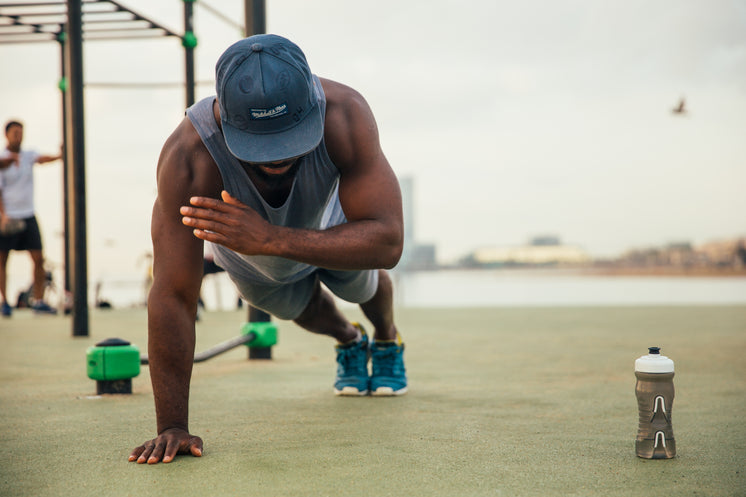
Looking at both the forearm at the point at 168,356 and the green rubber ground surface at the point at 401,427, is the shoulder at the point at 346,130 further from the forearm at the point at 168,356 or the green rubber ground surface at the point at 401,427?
the green rubber ground surface at the point at 401,427

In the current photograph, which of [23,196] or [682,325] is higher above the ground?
[23,196]

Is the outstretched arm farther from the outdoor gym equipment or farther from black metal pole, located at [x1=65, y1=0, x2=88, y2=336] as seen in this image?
black metal pole, located at [x1=65, y1=0, x2=88, y2=336]

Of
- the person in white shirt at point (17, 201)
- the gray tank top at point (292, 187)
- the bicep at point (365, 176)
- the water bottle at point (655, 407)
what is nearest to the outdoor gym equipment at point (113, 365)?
the gray tank top at point (292, 187)

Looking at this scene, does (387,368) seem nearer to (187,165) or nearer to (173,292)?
(173,292)

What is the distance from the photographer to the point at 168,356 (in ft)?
6.38

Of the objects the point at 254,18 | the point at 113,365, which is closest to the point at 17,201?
the point at 254,18

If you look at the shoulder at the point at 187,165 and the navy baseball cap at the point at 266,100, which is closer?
the navy baseball cap at the point at 266,100

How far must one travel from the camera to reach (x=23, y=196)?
6.71 meters

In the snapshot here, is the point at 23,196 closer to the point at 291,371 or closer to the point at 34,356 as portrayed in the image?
the point at 34,356

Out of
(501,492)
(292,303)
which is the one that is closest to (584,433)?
(501,492)

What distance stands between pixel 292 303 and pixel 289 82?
1.15 meters

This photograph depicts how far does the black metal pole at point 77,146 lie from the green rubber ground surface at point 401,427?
590 mm

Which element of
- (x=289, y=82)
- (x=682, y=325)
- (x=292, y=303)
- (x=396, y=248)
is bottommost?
(x=682, y=325)

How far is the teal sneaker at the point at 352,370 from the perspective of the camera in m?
2.93
